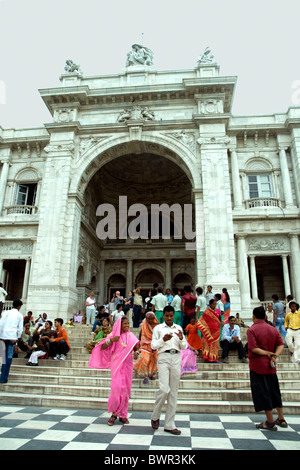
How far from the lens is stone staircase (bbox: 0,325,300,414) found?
5.96 m

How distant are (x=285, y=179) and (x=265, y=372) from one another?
1529 centimetres

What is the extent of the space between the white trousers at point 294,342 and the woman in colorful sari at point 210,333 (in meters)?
1.87

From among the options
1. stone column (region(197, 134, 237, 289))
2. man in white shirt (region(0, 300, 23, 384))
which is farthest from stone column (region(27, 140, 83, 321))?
man in white shirt (region(0, 300, 23, 384))

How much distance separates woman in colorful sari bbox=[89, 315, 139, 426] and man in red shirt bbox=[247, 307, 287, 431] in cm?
191

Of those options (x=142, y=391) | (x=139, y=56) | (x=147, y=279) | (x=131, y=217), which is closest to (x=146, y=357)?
(x=142, y=391)

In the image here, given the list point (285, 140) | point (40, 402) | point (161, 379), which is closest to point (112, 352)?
point (161, 379)

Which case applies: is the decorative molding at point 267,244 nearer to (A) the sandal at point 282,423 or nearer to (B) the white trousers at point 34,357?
(B) the white trousers at point 34,357

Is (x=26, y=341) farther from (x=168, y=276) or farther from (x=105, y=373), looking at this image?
(x=168, y=276)

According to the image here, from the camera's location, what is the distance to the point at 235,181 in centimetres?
1808

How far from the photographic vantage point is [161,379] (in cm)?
463

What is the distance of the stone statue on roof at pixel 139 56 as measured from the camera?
2084cm

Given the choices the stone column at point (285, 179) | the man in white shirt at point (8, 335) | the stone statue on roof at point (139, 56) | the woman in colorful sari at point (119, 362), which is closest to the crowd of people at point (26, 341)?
the man in white shirt at point (8, 335)

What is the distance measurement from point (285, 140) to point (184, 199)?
9323 millimetres

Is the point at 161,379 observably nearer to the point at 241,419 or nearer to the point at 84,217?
the point at 241,419
